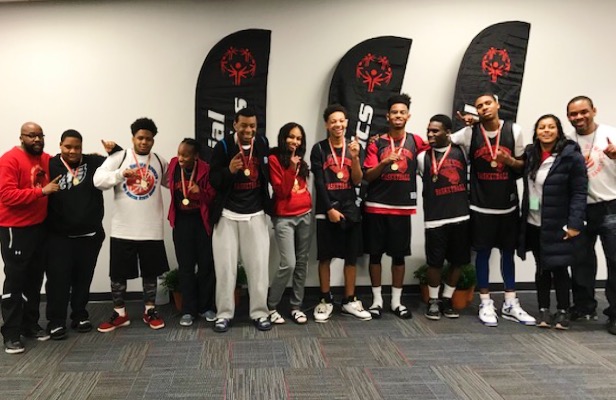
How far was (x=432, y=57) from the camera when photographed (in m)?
3.57

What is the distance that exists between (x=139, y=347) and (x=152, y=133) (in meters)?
1.41

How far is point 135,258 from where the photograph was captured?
9.40ft

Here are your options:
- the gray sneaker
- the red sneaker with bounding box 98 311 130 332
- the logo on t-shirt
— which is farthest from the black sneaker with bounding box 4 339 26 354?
the logo on t-shirt

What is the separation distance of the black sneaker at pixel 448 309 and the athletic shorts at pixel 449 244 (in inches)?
13.9

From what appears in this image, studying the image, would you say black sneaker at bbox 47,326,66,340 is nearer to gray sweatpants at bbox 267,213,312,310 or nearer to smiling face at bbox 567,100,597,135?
gray sweatpants at bbox 267,213,312,310

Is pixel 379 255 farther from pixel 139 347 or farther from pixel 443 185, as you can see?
pixel 139 347

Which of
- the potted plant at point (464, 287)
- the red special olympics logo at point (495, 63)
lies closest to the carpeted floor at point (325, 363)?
the potted plant at point (464, 287)

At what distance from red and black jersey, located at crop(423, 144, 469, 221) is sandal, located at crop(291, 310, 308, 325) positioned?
3.75ft

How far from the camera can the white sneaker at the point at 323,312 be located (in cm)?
299

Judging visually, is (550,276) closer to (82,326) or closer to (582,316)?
(582,316)

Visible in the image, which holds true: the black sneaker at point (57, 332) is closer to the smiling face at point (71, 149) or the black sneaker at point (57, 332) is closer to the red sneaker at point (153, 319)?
the red sneaker at point (153, 319)

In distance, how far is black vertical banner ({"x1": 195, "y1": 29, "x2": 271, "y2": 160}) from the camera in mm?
3416

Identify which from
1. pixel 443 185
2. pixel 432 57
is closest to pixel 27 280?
pixel 443 185

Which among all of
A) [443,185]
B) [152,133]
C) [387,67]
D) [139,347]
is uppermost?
[387,67]
